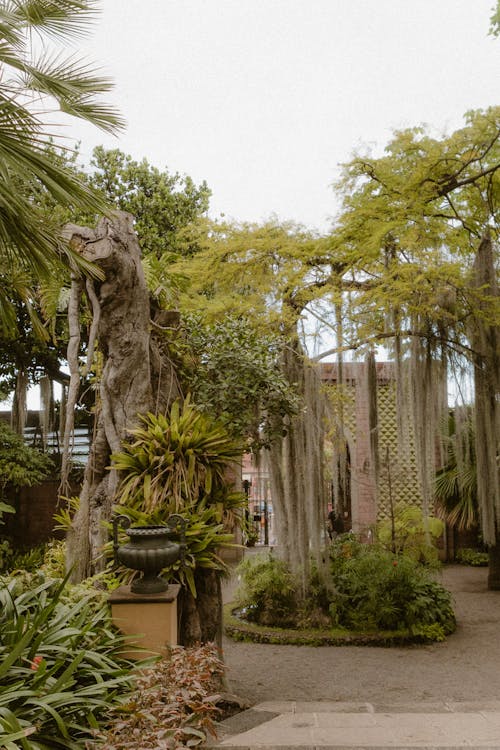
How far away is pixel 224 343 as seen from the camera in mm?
5414

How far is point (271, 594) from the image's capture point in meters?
8.07

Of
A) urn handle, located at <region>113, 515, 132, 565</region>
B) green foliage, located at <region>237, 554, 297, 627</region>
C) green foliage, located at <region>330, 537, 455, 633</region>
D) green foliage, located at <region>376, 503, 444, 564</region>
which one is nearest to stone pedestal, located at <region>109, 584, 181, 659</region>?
urn handle, located at <region>113, 515, 132, 565</region>

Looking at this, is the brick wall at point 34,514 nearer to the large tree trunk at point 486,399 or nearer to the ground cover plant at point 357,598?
the ground cover plant at point 357,598

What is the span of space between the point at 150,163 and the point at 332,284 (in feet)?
19.1

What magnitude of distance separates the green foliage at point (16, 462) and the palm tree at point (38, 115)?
229 inches

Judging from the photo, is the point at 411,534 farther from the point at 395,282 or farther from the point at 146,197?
the point at 146,197

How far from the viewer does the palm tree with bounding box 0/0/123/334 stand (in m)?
3.80

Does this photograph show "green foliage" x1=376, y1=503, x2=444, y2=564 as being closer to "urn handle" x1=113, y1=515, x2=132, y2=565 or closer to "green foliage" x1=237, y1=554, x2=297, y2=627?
"green foliage" x1=237, y1=554, x2=297, y2=627

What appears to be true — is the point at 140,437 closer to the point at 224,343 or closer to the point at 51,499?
the point at 224,343

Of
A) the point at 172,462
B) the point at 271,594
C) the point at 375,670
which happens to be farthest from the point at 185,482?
the point at 271,594

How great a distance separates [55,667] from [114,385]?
104 inches

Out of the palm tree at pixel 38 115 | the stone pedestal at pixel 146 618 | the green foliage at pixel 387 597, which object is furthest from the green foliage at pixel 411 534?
the palm tree at pixel 38 115

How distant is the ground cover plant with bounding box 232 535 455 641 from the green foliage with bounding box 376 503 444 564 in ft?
2.09

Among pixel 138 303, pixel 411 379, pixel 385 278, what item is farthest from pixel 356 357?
pixel 138 303
